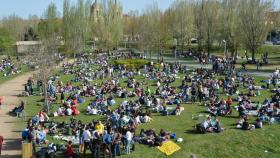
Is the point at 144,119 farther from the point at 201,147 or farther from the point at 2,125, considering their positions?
the point at 2,125

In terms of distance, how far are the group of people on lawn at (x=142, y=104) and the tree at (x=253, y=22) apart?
35.4 feet

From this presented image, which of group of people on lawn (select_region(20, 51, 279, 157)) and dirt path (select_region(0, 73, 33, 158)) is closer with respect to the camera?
group of people on lawn (select_region(20, 51, 279, 157))

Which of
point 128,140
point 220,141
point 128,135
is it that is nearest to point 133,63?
point 220,141

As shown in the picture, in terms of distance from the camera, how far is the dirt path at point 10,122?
70.1 ft

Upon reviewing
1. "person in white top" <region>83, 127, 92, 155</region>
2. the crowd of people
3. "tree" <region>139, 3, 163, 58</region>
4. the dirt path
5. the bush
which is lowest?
the dirt path

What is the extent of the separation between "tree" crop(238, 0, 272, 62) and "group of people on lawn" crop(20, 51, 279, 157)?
1077 cm

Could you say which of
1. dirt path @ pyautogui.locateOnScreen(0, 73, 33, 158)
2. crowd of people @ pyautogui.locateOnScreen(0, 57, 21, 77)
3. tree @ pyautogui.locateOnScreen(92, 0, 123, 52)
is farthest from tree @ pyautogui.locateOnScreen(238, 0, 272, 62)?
crowd of people @ pyautogui.locateOnScreen(0, 57, 21, 77)

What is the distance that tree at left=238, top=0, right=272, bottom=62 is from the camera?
186ft

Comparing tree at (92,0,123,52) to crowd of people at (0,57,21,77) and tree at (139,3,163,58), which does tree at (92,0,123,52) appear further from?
crowd of people at (0,57,21,77)

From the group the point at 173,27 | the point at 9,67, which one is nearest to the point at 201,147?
the point at 9,67

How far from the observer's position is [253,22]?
56.6m

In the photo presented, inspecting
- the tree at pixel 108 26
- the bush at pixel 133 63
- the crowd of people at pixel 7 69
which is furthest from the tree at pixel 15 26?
the bush at pixel 133 63

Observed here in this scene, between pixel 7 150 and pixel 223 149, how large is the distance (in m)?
11.0

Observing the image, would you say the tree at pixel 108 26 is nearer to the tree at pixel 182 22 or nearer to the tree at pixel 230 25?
the tree at pixel 182 22
